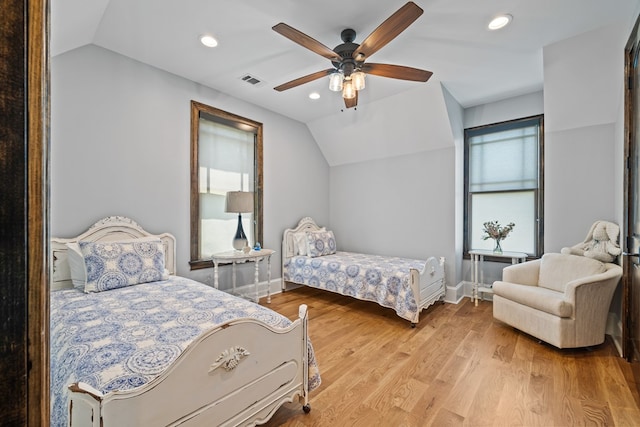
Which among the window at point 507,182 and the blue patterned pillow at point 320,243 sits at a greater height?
the window at point 507,182

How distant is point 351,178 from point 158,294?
11.8 ft

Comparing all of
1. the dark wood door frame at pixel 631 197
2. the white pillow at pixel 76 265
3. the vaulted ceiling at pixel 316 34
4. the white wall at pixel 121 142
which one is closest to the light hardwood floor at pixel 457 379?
the dark wood door frame at pixel 631 197

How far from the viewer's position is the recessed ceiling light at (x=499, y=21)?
2.29 meters

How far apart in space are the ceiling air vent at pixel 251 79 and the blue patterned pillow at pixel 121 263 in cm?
205

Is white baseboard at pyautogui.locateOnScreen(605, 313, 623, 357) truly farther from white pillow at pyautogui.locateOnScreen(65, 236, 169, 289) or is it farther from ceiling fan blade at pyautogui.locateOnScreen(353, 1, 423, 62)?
white pillow at pyautogui.locateOnScreen(65, 236, 169, 289)

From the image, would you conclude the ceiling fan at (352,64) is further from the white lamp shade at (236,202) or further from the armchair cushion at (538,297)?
the armchair cushion at (538,297)

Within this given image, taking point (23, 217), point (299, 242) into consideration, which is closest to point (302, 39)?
point (23, 217)

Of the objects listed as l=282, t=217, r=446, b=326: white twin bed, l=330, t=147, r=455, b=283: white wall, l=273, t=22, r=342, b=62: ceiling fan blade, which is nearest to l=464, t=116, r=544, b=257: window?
l=330, t=147, r=455, b=283: white wall

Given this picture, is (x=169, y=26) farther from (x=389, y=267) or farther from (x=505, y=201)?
(x=505, y=201)

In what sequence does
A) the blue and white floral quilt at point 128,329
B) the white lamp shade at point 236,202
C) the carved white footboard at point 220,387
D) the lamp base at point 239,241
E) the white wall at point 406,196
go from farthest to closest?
the white wall at point 406,196 → the lamp base at point 239,241 → the white lamp shade at point 236,202 → the blue and white floral quilt at point 128,329 → the carved white footboard at point 220,387

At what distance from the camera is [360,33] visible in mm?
2496

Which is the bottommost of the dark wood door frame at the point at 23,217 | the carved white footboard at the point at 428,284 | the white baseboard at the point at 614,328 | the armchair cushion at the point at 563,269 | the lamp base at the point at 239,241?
the white baseboard at the point at 614,328

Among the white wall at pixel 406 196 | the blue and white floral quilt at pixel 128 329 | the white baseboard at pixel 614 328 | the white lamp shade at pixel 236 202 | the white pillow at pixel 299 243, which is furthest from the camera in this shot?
the white pillow at pixel 299 243

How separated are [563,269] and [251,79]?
155 inches
